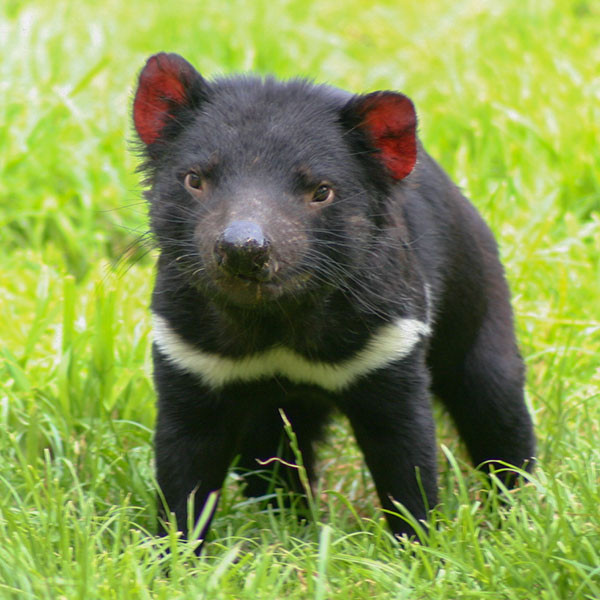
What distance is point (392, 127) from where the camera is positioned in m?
3.32

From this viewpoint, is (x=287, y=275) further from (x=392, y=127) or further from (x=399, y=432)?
(x=399, y=432)

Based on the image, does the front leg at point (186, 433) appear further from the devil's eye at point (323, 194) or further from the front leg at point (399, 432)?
the devil's eye at point (323, 194)

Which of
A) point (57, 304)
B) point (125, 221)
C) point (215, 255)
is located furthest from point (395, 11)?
point (215, 255)

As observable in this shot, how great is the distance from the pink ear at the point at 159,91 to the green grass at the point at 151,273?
0.44 m

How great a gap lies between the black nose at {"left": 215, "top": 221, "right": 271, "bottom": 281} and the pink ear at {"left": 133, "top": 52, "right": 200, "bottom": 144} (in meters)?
0.68

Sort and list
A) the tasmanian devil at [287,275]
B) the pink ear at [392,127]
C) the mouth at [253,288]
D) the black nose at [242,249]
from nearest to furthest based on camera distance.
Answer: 1. the black nose at [242,249]
2. the mouth at [253,288]
3. the tasmanian devil at [287,275]
4. the pink ear at [392,127]

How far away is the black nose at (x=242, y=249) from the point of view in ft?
9.24

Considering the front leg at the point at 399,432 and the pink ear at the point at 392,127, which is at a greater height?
the pink ear at the point at 392,127

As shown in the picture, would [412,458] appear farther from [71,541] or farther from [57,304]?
[57,304]

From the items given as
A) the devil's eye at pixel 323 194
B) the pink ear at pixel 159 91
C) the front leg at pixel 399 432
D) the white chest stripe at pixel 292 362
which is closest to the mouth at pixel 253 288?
the devil's eye at pixel 323 194

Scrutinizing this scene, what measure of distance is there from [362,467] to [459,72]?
332 cm

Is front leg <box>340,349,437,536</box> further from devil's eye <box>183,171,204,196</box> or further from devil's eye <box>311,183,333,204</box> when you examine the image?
devil's eye <box>183,171,204,196</box>

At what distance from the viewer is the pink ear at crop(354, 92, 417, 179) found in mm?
3293

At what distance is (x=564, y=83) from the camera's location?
21.0ft
